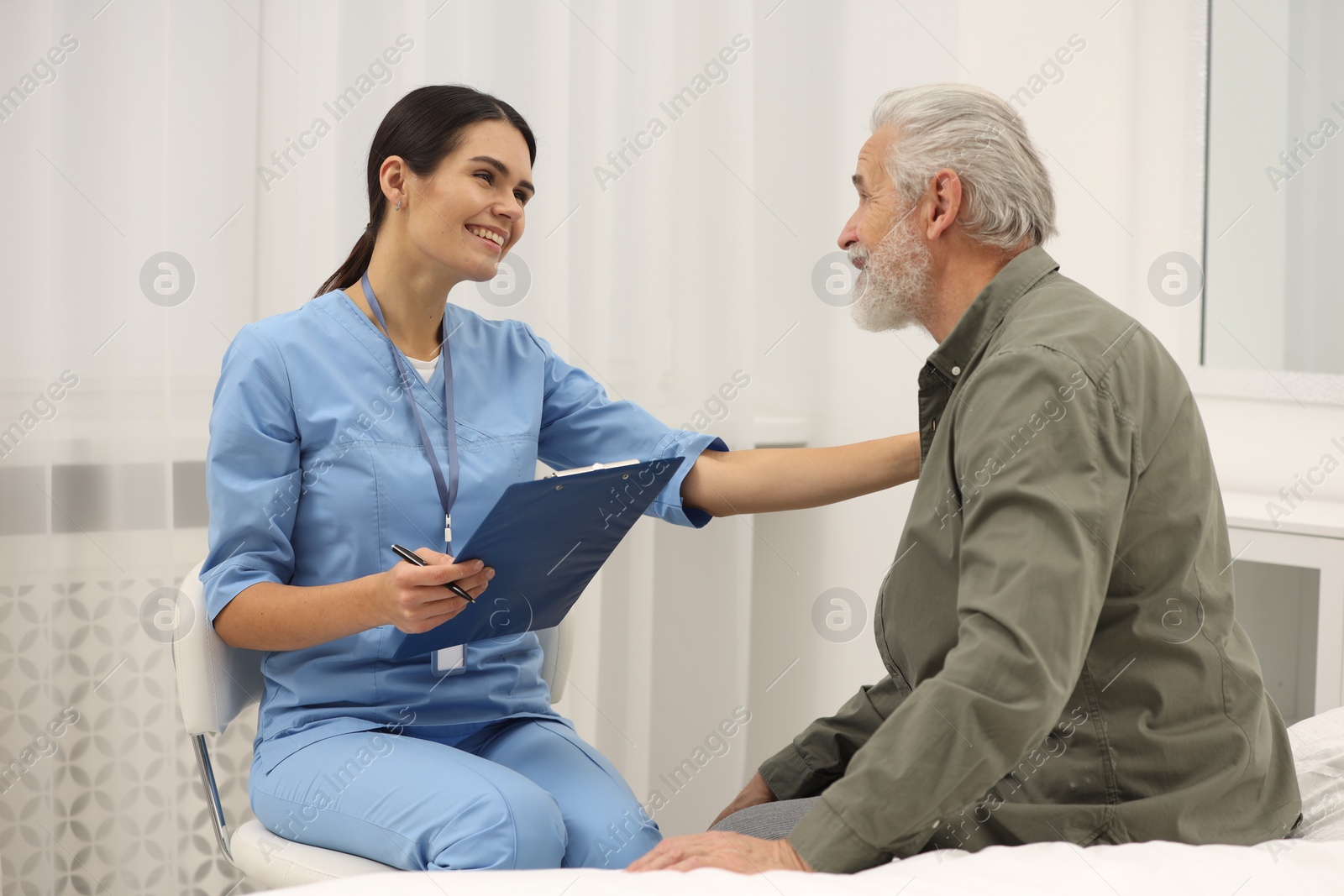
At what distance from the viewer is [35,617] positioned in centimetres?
173

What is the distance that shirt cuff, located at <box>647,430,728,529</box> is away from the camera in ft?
5.22

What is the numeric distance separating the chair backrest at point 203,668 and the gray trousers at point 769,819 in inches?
24.9

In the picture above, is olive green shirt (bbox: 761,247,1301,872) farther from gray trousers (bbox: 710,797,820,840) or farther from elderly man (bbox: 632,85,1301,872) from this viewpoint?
gray trousers (bbox: 710,797,820,840)

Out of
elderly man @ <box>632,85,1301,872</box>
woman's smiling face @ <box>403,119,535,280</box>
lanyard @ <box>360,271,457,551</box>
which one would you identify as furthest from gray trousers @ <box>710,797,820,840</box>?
woman's smiling face @ <box>403,119,535,280</box>

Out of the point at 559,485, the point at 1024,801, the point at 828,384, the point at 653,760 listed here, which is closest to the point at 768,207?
the point at 828,384

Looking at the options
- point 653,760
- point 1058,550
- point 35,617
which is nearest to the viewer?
point 1058,550

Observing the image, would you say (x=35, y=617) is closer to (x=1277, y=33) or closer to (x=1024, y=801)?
(x=1024, y=801)

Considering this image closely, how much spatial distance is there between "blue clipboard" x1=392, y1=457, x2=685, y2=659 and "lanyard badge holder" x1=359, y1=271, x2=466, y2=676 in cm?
6

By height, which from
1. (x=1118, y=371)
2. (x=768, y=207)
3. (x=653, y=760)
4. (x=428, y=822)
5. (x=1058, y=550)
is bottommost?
(x=653, y=760)

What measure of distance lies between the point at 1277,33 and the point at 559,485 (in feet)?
6.82

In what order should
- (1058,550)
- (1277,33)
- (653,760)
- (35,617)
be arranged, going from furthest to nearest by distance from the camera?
(1277,33), (653,760), (35,617), (1058,550)

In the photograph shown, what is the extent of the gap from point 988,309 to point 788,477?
0.50m

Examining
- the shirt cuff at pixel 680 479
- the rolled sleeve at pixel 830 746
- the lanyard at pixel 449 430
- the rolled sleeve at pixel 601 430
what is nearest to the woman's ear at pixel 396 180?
the lanyard at pixel 449 430

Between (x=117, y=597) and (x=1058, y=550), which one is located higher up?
(x=1058, y=550)
